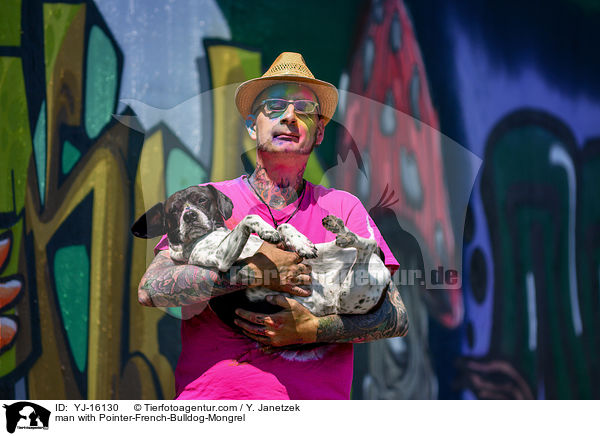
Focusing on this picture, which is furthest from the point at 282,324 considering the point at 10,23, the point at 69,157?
the point at 10,23

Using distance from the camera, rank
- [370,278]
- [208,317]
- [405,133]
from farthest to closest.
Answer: [405,133] < [208,317] < [370,278]

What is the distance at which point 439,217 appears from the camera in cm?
455

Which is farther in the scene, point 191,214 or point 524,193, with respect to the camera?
point 524,193

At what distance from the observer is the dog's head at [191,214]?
99.4 inches

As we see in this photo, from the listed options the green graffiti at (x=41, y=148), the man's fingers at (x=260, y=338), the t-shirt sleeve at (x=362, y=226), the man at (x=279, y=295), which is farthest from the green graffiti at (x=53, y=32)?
the man's fingers at (x=260, y=338)

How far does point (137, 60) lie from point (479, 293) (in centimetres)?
310

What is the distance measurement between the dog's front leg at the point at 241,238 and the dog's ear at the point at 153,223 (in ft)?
1.44

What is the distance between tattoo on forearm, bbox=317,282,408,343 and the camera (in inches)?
97.7

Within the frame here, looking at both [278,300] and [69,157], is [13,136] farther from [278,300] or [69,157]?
[278,300]

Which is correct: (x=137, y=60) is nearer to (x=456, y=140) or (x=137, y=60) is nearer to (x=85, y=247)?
(x=85, y=247)

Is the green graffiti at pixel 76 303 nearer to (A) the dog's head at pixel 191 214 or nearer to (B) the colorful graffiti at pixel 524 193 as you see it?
(A) the dog's head at pixel 191 214

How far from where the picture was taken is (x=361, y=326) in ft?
8.21

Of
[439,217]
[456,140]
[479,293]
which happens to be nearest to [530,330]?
[479,293]

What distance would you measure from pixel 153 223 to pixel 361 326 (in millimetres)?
1031
